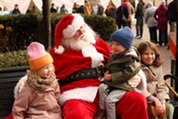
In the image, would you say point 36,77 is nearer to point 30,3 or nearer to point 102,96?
point 102,96

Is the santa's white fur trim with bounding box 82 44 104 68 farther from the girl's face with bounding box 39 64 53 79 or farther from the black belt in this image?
the girl's face with bounding box 39 64 53 79

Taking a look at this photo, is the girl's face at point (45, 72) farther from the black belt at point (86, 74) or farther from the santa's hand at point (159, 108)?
the santa's hand at point (159, 108)

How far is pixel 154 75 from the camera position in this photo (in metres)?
4.12

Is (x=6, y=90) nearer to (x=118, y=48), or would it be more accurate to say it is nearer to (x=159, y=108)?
→ (x=118, y=48)

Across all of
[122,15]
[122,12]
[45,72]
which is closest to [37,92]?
[45,72]

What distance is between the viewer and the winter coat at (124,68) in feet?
12.2

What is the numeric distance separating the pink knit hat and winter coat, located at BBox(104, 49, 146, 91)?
73 cm

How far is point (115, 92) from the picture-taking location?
375cm

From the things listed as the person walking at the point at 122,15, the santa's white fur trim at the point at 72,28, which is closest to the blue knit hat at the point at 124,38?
the santa's white fur trim at the point at 72,28

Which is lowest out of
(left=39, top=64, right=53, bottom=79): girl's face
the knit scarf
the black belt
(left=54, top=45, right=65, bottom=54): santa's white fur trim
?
the black belt

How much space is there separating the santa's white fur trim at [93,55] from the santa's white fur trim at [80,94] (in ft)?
1.05

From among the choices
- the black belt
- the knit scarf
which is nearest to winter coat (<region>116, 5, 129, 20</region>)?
the black belt

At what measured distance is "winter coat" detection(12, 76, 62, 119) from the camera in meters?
3.68

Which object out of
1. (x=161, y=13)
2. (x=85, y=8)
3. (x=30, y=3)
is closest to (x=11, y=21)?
(x=161, y=13)
